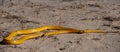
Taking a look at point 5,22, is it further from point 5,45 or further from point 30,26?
point 5,45

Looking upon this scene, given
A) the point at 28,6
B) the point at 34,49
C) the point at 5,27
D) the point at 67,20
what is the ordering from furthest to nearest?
1. the point at 28,6
2. the point at 67,20
3. the point at 5,27
4. the point at 34,49

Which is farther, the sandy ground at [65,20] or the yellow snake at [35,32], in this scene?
the yellow snake at [35,32]

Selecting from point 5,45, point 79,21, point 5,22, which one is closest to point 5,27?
point 5,22

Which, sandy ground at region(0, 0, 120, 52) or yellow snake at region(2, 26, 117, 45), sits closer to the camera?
sandy ground at region(0, 0, 120, 52)

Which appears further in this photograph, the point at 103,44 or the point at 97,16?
the point at 97,16

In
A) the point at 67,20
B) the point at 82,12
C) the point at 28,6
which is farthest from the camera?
the point at 28,6

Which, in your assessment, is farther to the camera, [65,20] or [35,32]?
[65,20]

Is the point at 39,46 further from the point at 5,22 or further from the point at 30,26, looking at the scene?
the point at 5,22
